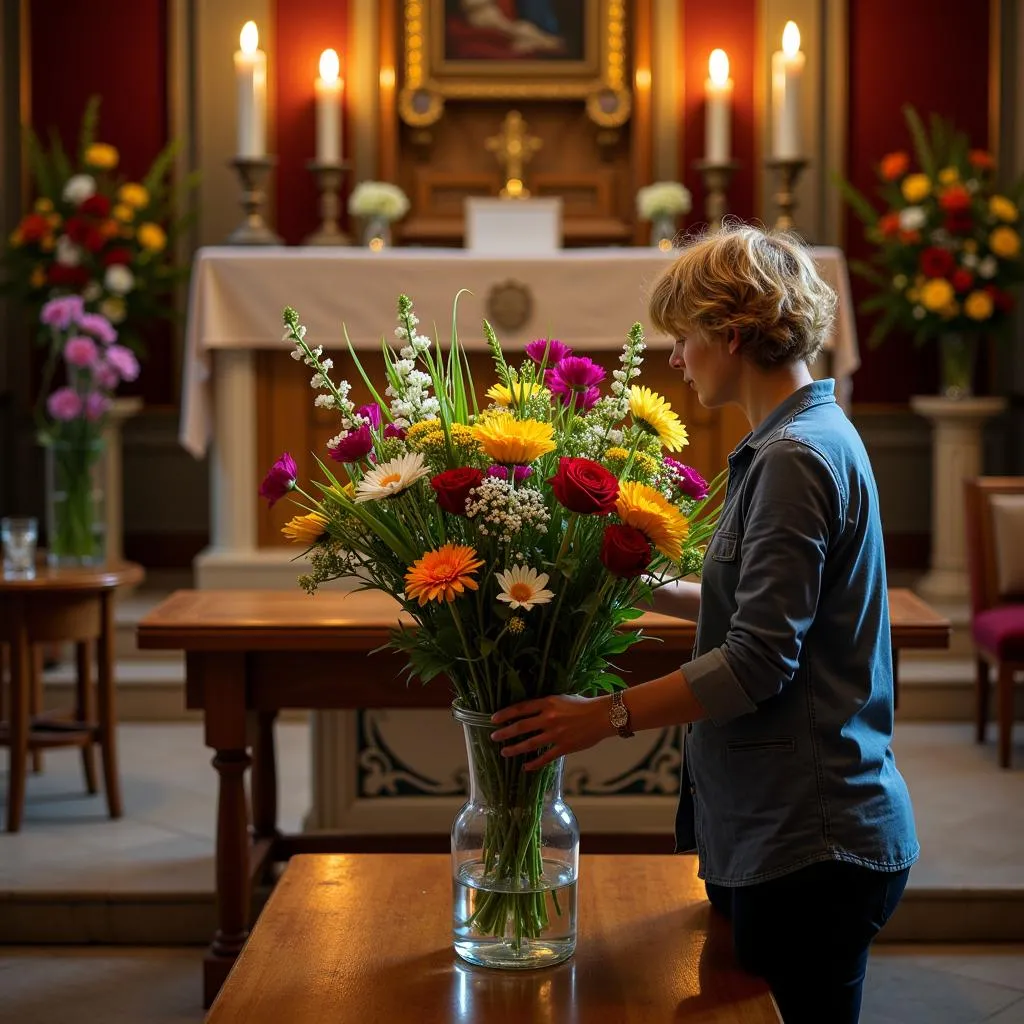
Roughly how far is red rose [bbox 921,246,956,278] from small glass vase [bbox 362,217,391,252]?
1.98 metres

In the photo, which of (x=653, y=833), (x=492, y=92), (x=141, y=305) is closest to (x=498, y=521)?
(x=653, y=833)

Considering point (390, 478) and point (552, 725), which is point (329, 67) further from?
point (552, 725)

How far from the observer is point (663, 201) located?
6035 mm

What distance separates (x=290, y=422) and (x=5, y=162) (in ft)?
6.48

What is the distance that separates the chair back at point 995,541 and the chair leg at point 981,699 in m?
0.17

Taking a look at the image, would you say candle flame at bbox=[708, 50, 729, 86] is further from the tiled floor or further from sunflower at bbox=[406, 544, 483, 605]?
sunflower at bbox=[406, 544, 483, 605]

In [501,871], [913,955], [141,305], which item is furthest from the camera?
[141,305]

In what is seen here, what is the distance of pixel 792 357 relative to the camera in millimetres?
1889

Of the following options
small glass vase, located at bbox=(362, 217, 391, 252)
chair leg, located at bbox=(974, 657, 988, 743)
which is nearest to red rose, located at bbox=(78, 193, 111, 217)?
small glass vase, located at bbox=(362, 217, 391, 252)

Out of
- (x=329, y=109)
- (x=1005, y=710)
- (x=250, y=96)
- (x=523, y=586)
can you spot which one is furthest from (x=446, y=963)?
(x=329, y=109)

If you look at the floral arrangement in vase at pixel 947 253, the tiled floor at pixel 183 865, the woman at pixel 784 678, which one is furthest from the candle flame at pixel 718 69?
the woman at pixel 784 678

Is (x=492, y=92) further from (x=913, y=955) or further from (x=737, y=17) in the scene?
(x=913, y=955)

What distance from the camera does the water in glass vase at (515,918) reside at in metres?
1.83

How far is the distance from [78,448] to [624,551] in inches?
126
